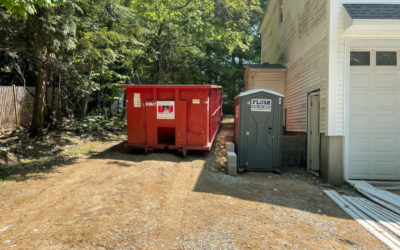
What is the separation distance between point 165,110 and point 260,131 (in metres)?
2.97

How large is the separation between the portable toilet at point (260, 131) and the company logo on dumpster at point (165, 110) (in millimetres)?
2107

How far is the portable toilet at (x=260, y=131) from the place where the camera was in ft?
23.5

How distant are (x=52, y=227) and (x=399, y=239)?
4.76 m

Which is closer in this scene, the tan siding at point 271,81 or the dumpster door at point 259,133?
the dumpster door at point 259,133

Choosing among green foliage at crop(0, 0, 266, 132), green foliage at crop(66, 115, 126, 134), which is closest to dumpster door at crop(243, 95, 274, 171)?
green foliage at crop(0, 0, 266, 132)

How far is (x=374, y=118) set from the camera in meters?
6.55

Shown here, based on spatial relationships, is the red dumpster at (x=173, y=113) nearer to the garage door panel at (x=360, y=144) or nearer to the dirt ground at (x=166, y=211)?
the dirt ground at (x=166, y=211)

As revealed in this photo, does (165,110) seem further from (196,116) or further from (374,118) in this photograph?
(374,118)

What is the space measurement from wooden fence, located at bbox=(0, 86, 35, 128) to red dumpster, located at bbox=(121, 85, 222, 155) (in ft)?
17.0

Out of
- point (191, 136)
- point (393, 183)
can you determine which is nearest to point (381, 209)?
point (393, 183)

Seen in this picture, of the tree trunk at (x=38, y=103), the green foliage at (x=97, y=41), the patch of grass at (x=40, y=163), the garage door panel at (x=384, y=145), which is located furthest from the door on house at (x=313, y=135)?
the tree trunk at (x=38, y=103)

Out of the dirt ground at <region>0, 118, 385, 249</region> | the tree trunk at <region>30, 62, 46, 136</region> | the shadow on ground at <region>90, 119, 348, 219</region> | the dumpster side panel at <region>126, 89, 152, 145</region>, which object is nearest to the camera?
the dirt ground at <region>0, 118, 385, 249</region>

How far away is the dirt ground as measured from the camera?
10.8 ft

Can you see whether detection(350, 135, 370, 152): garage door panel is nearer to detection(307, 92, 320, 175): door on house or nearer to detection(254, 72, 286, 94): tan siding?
detection(307, 92, 320, 175): door on house
